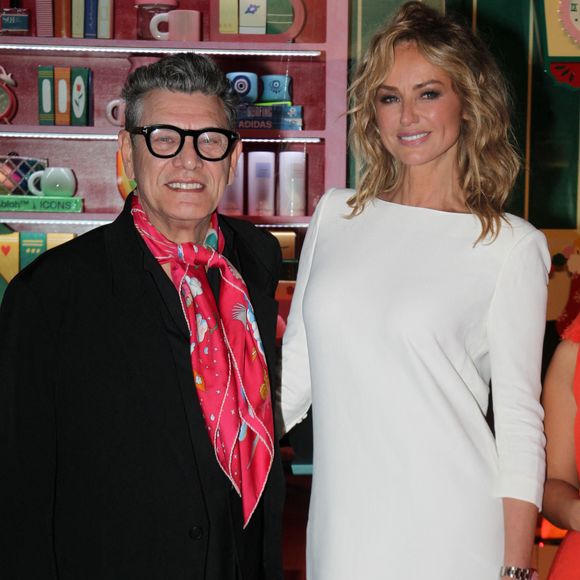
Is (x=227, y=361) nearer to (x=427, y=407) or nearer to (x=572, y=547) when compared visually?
(x=427, y=407)

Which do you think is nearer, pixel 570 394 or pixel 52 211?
pixel 570 394

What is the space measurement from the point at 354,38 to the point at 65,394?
105 inches

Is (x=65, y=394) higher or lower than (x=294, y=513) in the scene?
higher

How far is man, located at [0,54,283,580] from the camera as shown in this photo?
161cm

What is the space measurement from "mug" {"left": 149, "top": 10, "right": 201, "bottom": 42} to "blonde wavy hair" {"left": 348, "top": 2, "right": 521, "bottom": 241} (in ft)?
5.96

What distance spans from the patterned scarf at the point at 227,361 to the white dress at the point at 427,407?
0.12m

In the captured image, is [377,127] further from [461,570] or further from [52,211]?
[52,211]

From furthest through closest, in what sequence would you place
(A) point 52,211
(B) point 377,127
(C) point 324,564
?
(A) point 52,211
(B) point 377,127
(C) point 324,564

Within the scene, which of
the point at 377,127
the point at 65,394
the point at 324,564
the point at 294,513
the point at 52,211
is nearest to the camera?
the point at 65,394

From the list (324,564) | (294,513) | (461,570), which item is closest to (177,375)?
(324,564)

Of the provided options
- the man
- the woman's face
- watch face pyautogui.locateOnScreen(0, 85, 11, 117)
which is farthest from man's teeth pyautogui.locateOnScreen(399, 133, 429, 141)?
watch face pyautogui.locateOnScreen(0, 85, 11, 117)

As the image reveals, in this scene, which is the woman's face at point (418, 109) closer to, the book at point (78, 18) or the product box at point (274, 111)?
the product box at point (274, 111)

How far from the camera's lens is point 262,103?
11.9 ft

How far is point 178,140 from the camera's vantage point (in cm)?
179
